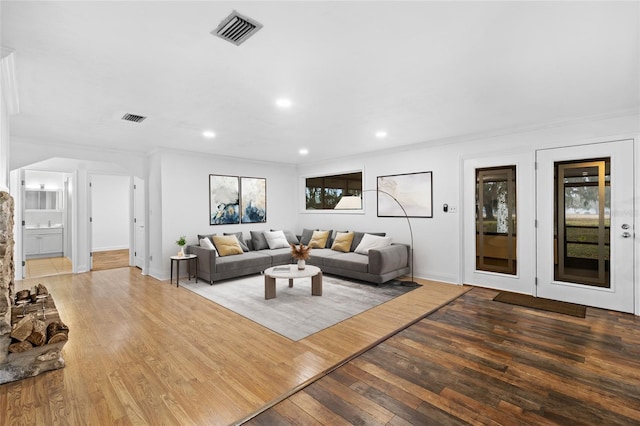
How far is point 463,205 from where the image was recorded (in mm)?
5027

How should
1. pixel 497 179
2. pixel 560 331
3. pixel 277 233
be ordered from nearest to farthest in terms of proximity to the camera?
pixel 560 331 → pixel 497 179 → pixel 277 233

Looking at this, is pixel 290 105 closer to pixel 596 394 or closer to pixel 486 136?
pixel 486 136

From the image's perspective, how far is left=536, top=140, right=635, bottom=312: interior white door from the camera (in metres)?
3.71

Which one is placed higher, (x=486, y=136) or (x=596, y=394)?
(x=486, y=136)

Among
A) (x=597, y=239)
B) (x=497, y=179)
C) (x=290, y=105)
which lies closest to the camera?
(x=290, y=105)

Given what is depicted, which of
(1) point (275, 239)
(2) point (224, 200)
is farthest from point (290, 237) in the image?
(2) point (224, 200)

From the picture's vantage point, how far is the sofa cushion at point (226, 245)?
225 inches

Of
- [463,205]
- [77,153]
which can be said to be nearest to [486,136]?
[463,205]

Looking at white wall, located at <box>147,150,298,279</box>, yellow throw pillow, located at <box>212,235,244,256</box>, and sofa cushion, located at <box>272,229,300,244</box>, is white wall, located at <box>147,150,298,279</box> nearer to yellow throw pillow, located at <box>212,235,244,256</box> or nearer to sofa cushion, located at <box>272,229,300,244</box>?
yellow throw pillow, located at <box>212,235,244,256</box>

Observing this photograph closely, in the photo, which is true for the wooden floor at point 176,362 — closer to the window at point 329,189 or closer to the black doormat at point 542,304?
the black doormat at point 542,304

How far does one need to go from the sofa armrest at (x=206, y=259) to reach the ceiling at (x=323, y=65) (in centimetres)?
212

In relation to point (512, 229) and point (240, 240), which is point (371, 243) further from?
point (240, 240)

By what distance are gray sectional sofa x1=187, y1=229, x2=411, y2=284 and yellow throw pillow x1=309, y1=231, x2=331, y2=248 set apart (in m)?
0.28

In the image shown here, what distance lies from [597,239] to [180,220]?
21.8 ft
